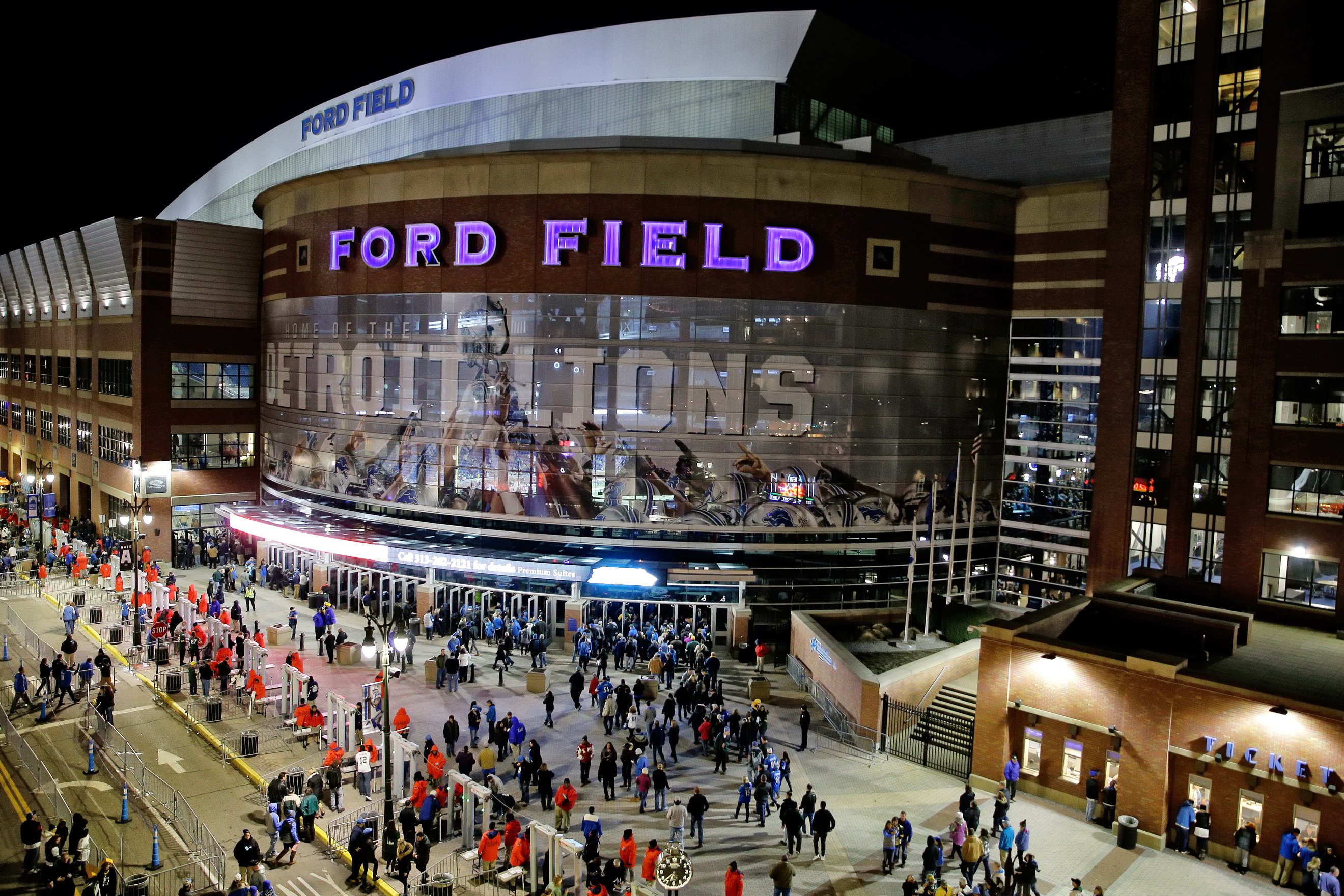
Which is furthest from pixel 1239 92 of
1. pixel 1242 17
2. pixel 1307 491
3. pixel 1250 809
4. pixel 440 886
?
pixel 440 886

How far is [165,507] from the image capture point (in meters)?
56.0

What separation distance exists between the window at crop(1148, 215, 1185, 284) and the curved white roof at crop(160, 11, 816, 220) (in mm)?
22299

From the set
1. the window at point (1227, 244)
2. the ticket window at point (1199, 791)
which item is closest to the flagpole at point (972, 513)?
the window at point (1227, 244)

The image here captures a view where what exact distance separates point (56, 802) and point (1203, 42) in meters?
47.7

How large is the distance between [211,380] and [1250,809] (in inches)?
2265

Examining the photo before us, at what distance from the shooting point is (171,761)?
27.1 metres

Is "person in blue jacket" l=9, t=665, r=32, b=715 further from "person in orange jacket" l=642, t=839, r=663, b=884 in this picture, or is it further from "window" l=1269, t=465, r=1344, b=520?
"window" l=1269, t=465, r=1344, b=520

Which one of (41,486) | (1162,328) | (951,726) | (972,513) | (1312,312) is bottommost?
(951,726)

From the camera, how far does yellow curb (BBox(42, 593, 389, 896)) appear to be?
21252mm

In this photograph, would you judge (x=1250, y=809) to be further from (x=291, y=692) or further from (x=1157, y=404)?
(x=291, y=692)

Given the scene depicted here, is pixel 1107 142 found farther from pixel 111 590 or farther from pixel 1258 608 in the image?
→ pixel 111 590

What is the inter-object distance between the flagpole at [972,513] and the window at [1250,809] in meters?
18.0

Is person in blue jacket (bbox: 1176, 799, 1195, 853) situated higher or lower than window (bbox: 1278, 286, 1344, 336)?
lower

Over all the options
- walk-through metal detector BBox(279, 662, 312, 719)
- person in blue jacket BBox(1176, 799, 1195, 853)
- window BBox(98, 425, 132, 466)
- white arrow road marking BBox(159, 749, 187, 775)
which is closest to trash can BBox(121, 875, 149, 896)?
white arrow road marking BBox(159, 749, 187, 775)
